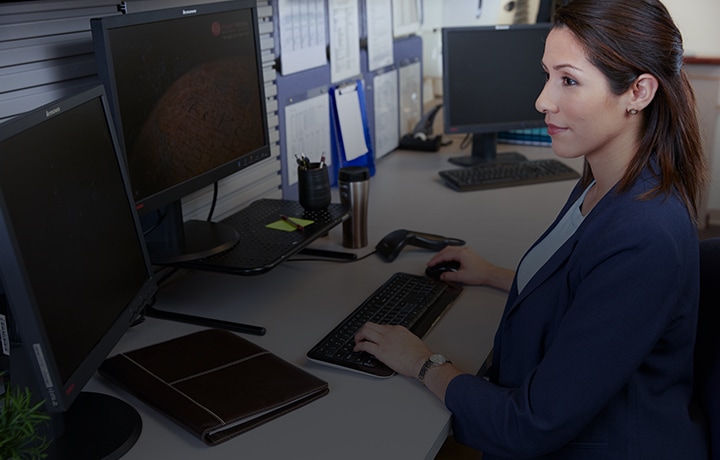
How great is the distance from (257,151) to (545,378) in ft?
3.02

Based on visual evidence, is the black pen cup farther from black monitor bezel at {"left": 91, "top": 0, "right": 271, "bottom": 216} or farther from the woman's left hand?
the woman's left hand

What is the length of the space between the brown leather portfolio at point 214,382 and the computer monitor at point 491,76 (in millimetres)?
1405

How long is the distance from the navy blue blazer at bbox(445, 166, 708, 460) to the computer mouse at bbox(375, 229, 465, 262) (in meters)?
0.56

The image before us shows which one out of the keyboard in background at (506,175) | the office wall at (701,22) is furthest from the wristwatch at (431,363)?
the office wall at (701,22)

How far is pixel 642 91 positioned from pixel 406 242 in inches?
31.1

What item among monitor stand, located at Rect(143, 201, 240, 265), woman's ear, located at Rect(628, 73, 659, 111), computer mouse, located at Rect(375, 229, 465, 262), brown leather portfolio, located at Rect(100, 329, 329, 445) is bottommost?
computer mouse, located at Rect(375, 229, 465, 262)

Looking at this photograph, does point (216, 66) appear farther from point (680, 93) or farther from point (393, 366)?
point (680, 93)

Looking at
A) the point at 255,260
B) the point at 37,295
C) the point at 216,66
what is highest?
the point at 216,66

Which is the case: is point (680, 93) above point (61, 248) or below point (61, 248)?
above

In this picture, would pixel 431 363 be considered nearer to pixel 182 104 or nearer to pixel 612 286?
pixel 612 286

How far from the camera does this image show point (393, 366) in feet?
4.24

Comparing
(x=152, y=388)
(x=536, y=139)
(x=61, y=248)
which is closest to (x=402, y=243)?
(x=152, y=388)

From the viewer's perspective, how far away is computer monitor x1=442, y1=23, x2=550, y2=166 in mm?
2523

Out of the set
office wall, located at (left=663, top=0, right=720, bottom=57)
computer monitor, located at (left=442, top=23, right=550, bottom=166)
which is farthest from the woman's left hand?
office wall, located at (left=663, top=0, right=720, bottom=57)
